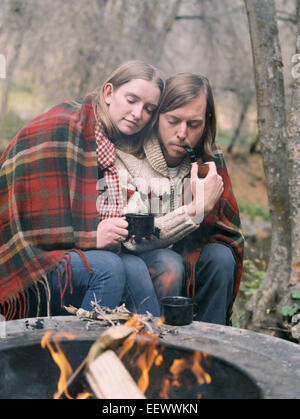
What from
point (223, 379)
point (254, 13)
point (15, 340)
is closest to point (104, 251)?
point (15, 340)

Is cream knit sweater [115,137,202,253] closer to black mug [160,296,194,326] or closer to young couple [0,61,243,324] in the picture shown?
young couple [0,61,243,324]

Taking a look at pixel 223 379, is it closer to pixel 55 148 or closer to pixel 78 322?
pixel 78 322

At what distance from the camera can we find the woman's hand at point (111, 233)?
8.07 ft

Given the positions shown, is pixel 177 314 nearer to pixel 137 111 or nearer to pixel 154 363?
pixel 154 363

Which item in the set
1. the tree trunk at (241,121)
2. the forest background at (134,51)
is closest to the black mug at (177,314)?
the forest background at (134,51)

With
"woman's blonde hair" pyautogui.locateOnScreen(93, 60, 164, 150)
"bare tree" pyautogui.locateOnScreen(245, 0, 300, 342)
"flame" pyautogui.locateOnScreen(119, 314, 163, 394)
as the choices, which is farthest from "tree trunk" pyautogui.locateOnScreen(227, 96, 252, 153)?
"flame" pyautogui.locateOnScreen(119, 314, 163, 394)

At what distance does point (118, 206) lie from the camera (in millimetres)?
2557

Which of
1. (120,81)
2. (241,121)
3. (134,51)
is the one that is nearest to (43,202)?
(120,81)

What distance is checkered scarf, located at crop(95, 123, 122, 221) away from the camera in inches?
99.7

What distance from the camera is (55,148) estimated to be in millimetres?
2484

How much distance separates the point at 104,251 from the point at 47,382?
707mm

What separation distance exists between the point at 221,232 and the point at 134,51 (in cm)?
206

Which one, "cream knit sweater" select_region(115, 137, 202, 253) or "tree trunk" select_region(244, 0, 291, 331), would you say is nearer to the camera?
"cream knit sweater" select_region(115, 137, 202, 253)

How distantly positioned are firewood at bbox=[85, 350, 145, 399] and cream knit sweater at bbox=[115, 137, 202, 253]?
1.20m
